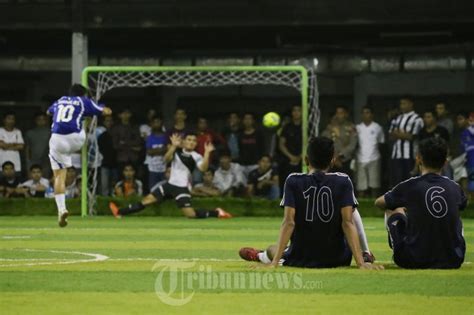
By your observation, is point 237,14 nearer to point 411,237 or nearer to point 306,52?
point 306,52

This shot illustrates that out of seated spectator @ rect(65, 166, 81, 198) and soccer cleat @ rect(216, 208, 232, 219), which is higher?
seated spectator @ rect(65, 166, 81, 198)

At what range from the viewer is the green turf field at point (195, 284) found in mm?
7824

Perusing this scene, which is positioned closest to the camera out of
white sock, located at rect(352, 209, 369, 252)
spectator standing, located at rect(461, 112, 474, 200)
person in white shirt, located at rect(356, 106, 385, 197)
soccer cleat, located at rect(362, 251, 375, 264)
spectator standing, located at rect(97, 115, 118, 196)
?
white sock, located at rect(352, 209, 369, 252)

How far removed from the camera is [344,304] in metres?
7.96

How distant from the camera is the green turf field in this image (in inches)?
308

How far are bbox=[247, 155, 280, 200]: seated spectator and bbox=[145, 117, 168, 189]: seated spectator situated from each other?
5.58ft

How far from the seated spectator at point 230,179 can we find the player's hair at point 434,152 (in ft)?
41.7

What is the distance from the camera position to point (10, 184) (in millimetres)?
23016

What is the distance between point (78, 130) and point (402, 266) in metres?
9.25

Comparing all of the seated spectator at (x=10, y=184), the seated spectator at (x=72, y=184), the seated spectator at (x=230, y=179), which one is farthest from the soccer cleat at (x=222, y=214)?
the seated spectator at (x=10, y=184)

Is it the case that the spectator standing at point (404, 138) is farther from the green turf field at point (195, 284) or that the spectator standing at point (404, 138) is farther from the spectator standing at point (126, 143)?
the green turf field at point (195, 284)

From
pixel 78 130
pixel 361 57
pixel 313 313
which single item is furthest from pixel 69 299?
pixel 361 57

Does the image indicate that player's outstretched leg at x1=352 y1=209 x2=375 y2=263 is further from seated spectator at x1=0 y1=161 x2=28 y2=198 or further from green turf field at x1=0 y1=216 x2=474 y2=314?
seated spectator at x1=0 y1=161 x2=28 y2=198

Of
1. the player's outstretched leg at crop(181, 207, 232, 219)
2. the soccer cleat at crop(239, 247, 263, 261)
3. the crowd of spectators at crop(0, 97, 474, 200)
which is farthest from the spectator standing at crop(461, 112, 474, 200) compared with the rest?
the soccer cleat at crop(239, 247, 263, 261)
